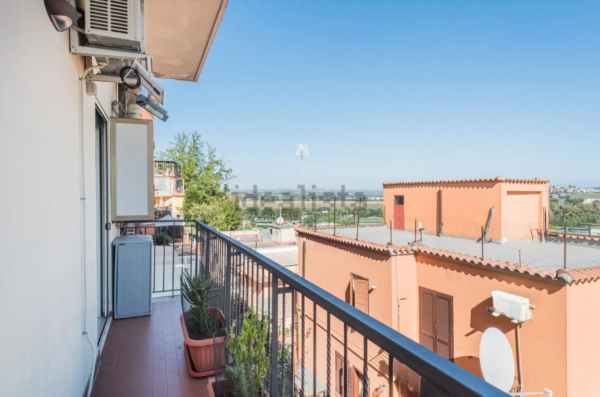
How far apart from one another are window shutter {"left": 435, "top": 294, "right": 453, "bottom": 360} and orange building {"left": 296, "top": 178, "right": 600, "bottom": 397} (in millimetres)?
27

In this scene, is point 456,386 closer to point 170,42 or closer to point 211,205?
point 170,42

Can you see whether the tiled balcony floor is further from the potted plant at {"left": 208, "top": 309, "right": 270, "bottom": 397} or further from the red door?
the red door

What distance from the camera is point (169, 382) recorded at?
231cm

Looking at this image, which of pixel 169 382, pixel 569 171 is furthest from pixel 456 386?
pixel 569 171

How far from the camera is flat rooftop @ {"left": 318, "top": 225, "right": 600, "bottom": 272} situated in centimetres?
824

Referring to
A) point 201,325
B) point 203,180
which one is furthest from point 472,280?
point 203,180

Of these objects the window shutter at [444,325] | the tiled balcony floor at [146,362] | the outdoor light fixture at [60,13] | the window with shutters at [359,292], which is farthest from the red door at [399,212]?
the outdoor light fixture at [60,13]

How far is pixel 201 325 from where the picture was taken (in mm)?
2414

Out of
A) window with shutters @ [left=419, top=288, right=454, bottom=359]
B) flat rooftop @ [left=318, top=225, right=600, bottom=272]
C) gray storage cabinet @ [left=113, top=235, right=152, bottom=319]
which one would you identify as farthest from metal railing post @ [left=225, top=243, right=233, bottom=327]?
flat rooftop @ [left=318, top=225, right=600, bottom=272]

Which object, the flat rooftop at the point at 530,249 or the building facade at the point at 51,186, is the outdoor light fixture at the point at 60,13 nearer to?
the building facade at the point at 51,186

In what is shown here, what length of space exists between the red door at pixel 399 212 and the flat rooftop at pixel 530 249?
1.64 m

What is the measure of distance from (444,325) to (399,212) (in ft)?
23.6

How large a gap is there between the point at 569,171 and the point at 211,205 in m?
28.9

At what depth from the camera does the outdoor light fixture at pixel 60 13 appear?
1375mm
